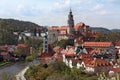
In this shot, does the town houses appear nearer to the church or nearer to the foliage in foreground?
the church

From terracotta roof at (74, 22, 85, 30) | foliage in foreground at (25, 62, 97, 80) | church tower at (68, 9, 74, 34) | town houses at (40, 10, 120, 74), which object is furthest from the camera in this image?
terracotta roof at (74, 22, 85, 30)

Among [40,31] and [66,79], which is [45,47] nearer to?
[66,79]

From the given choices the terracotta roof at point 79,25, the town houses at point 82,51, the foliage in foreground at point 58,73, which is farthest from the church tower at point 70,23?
the foliage in foreground at point 58,73

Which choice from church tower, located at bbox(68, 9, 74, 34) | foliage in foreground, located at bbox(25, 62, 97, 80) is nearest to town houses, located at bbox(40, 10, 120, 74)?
church tower, located at bbox(68, 9, 74, 34)

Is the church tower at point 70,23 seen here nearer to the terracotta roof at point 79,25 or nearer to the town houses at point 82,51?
the town houses at point 82,51

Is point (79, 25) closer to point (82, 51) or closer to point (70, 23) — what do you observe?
point (70, 23)

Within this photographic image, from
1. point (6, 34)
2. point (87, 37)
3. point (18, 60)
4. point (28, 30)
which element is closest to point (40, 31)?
point (28, 30)

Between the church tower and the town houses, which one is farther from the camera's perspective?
the church tower

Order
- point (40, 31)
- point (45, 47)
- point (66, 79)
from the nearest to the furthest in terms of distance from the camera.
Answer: point (66, 79)
point (45, 47)
point (40, 31)

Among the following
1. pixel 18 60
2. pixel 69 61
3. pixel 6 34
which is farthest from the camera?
pixel 6 34
